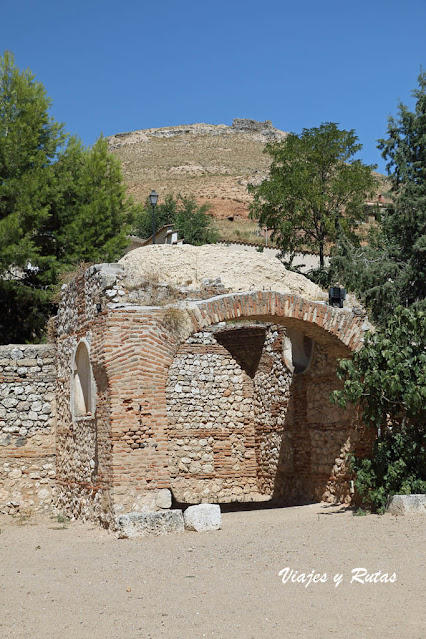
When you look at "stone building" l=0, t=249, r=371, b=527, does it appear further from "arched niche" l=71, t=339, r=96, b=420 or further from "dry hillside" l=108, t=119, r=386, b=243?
"dry hillside" l=108, t=119, r=386, b=243

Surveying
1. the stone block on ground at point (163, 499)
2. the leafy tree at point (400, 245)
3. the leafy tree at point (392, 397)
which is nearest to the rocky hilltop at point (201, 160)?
the leafy tree at point (400, 245)

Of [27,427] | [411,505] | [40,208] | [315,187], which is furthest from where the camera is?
[315,187]

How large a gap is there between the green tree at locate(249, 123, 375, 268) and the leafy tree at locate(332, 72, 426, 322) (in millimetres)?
2986

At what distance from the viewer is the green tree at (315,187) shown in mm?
28259

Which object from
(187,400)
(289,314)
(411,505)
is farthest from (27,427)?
(411,505)

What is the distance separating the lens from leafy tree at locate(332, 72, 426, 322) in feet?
72.6

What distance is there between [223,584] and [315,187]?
23460 millimetres

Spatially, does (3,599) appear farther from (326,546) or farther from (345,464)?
(345,464)

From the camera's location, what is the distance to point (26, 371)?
13016 mm

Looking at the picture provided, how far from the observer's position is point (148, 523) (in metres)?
9.12

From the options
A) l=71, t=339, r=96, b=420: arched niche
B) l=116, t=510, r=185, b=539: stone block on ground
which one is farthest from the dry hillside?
l=116, t=510, r=185, b=539: stone block on ground

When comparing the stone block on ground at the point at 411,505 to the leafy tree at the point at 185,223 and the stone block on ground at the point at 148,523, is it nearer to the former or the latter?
the stone block on ground at the point at 148,523

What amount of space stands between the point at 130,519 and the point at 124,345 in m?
2.25

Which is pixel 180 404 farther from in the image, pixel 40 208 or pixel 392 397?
pixel 40 208
